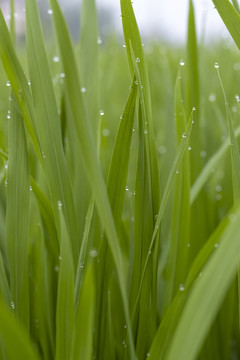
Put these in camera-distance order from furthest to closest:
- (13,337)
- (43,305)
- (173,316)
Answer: (43,305) < (173,316) < (13,337)

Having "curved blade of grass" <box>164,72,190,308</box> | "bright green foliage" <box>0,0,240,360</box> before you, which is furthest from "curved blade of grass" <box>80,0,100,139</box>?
"curved blade of grass" <box>164,72,190,308</box>

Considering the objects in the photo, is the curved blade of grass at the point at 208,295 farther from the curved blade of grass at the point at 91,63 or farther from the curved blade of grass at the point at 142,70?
the curved blade of grass at the point at 91,63

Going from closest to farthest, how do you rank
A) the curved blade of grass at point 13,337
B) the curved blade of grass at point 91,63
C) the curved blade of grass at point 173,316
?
the curved blade of grass at point 13,337
the curved blade of grass at point 173,316
the curved blade of grass at point 91,63

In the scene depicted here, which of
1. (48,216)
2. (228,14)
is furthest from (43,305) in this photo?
(228,14)

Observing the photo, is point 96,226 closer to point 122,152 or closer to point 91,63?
point 122,152

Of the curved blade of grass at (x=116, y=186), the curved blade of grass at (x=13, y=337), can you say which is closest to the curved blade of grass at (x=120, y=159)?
the curved blade of grass at (x=116, y=186)

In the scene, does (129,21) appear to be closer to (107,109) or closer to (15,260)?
(15,260)
